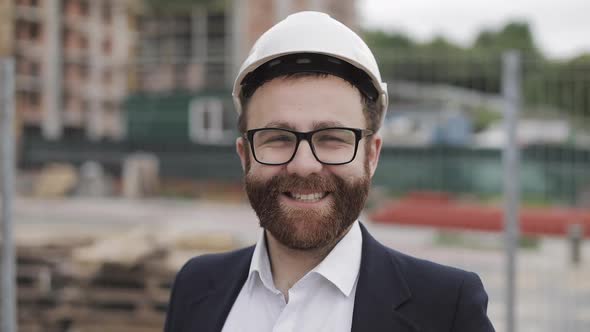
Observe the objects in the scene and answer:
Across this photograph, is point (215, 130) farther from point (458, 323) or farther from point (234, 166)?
point (458, 323)

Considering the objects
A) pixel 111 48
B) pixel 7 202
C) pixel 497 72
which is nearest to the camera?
pixel 7 202

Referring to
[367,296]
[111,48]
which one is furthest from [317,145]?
[111,48]

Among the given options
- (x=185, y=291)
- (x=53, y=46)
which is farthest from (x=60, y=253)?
(x=53, y=46)

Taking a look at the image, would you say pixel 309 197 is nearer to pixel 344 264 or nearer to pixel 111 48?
pixel 344 264

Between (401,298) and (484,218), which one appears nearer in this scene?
(401,298)

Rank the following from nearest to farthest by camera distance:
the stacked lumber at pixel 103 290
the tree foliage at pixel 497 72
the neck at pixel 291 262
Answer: the neck at pixel 291 262 < the stacked lumber at pixel 103 290 < the tree foliage at pixel 497 72

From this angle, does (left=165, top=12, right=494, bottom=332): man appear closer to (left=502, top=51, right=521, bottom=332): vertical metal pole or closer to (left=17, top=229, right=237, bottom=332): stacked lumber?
(left=502, top=51, right=521, bottom=332): vertical metal pole

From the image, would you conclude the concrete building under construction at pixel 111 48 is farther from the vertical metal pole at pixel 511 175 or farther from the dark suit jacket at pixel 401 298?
the dark suit jacket at pixel 401 298

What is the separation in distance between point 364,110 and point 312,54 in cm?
25

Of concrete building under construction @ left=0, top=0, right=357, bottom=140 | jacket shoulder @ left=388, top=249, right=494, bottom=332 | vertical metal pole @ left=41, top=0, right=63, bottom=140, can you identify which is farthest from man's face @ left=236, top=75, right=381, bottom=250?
vertical metal pole @ left=41, top=0, right=63, bottom=140

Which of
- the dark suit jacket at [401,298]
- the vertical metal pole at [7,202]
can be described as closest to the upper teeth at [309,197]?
the dark suit jacket at [401,298]

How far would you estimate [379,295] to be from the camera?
6.29ft

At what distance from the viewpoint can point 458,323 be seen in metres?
1.87

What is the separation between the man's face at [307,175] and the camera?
6.00 feet
